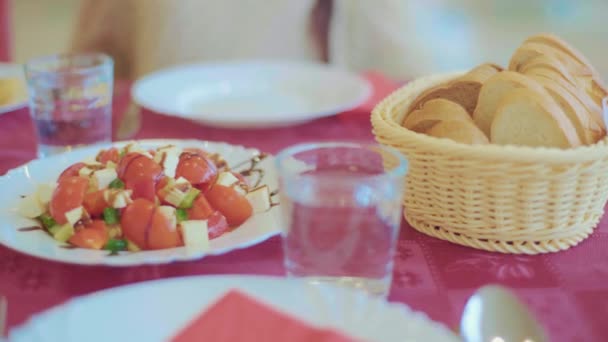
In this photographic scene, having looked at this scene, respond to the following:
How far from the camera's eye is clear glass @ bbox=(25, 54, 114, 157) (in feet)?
3.72

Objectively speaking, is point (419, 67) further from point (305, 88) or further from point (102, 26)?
point (102, 26)

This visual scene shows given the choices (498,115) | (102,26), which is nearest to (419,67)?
(102,26)

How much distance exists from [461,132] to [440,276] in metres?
0.16

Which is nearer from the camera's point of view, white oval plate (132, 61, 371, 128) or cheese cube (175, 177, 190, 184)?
cheese cube (175, 177, 190, 184)

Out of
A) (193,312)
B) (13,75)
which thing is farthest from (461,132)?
(13,75)

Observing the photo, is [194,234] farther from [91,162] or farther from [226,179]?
[91,162]

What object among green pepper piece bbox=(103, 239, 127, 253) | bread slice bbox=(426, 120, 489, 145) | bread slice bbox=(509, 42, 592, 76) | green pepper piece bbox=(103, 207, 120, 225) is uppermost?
bread slice bbox=(509, 42, 592, 76)

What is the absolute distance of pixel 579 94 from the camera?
34.2 inches

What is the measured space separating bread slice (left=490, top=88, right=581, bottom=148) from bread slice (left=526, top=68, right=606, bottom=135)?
5 centimetres

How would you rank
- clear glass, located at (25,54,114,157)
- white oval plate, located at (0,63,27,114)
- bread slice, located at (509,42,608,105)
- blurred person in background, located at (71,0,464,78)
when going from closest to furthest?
1. bread slice, located at (509,42,608,105)
2. clear glass, located at (25,54,114,157)
3. white oval plate, located at (0,63,27,114)
4. blurred person in background, located at (71,0,464,78)

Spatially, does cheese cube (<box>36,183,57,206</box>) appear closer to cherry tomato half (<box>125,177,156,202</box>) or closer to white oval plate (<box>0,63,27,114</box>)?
cherry tomato half (<box>125,177,156,202</box>)

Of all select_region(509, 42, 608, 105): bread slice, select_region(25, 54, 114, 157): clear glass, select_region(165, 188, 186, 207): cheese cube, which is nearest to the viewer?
select_region(165, 188, 186, 207): cheese cube

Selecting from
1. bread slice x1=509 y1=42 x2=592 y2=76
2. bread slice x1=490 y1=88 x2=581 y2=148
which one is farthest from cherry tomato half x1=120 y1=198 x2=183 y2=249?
bread slice x1=509 y1=42 x2=592 y2=76

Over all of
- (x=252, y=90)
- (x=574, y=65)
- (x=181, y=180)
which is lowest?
(x=252, y=90)
